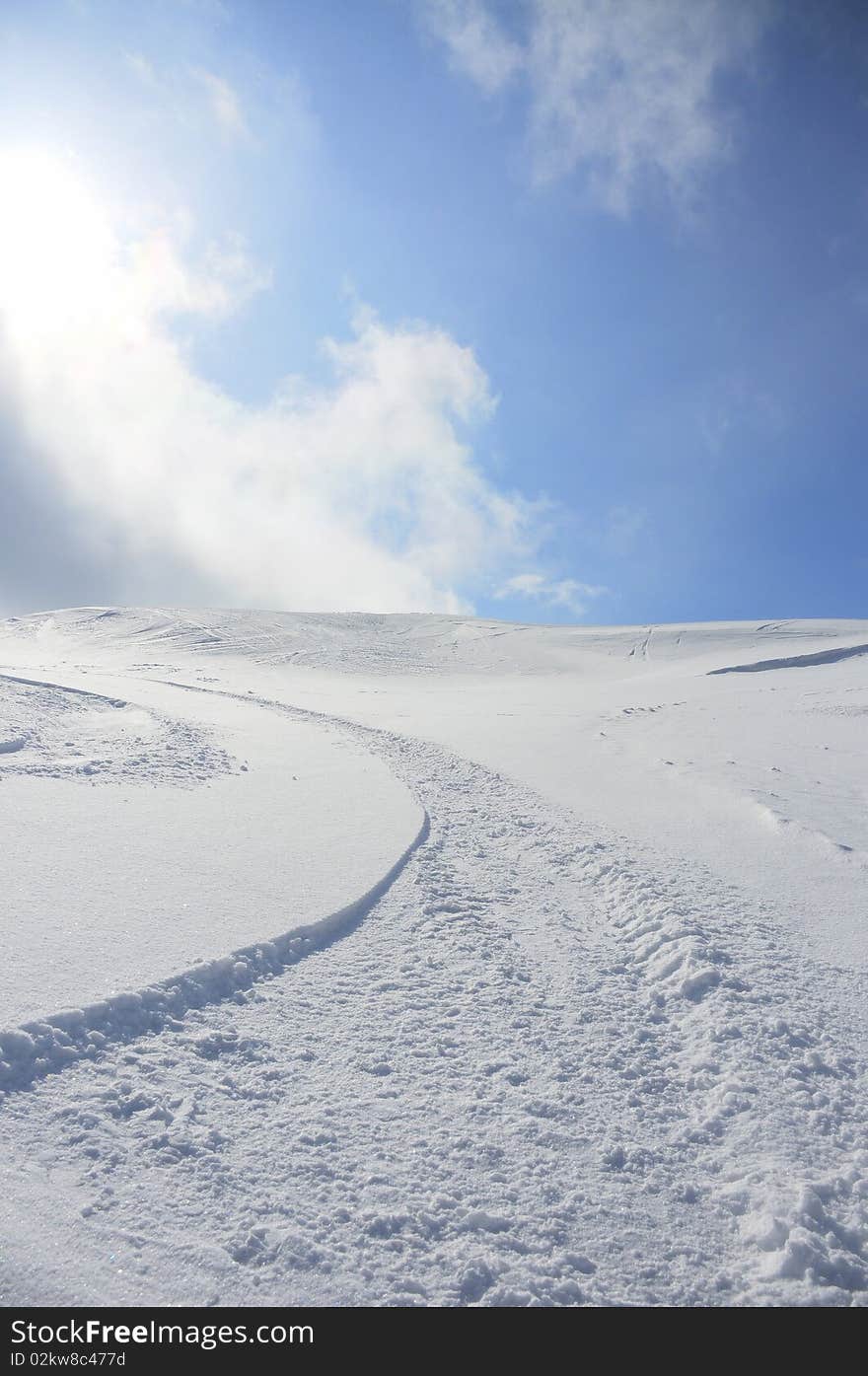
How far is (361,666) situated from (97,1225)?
38010mm

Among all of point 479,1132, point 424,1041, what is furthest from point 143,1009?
point 479,1132

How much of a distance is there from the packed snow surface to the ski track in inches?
0.6

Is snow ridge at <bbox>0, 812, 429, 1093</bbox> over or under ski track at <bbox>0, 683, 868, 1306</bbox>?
over

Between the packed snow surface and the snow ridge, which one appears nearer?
the packed snow surface

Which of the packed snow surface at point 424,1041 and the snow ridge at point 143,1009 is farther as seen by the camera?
the snow ridge at point 143,1009

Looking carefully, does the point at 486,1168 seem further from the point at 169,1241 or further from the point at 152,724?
the point at 152,724

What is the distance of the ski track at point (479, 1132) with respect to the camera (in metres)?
2.84

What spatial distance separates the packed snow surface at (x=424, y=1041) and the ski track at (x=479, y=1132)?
15mm

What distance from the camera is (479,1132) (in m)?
3.56

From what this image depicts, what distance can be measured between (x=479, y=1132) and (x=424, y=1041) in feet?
2.65

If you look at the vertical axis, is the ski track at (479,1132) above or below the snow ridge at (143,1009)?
below

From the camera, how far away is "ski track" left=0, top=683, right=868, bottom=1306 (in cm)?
284

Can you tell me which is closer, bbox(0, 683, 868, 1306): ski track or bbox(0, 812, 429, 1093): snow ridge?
bbox(0, 683, 868, 1306): ski track

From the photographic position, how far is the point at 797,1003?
16.1 ft
